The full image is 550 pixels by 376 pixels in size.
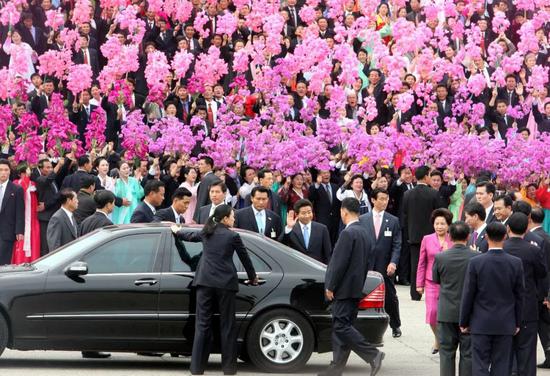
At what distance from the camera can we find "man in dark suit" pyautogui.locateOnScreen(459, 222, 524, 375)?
1322 centimetres

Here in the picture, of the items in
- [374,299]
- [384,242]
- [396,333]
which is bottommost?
[396,333]

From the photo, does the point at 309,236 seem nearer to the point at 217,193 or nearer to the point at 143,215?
the point at 217,193

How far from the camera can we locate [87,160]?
77.5 ft

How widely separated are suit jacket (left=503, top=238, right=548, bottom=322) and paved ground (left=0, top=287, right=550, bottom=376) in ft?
4.37

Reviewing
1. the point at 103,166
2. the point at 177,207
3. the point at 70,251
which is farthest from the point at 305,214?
the point at 103,166

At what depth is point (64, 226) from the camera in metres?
18.0

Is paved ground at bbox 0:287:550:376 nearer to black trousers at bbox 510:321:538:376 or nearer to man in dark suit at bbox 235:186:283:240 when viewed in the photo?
black trousers at bbox 510:321:538:376

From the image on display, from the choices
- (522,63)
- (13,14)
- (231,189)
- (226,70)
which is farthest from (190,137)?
(522,63)

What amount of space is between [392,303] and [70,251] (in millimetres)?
4464

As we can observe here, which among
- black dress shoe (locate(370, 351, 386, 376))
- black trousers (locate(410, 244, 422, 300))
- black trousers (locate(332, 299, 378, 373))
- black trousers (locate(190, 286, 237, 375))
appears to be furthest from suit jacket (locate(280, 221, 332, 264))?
black trousers (locate(410, 244, 422, 300))

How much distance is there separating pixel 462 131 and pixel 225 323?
1286 cm

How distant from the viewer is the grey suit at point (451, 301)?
14.2 m

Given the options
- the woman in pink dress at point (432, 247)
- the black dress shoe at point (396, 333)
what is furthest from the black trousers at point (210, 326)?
the black dress shoe at point (396, 333)

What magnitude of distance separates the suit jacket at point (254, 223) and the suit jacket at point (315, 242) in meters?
1.02
